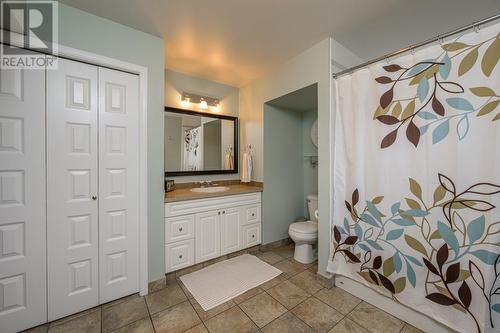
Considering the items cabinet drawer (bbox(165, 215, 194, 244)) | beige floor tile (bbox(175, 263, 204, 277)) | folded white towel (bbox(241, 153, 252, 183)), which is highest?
folded white towel (bbox(241, 153, 252, 183))

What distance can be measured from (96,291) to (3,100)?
4.98 feet

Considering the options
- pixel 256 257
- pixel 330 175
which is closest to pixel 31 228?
pixel 256 257

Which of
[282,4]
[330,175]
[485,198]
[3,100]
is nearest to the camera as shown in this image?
[485,198]

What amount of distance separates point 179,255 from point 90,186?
1.03m

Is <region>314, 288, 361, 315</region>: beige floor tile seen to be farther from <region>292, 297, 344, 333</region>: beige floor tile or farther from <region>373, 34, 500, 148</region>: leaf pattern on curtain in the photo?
<region>373, 34, 500, 148</region>: leaf pattern on curtain

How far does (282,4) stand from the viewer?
1.46 meters

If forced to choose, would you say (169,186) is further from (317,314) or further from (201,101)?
(317,314)

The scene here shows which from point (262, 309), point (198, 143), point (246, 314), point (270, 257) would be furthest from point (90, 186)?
point (270, 257)

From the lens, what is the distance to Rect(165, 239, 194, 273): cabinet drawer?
1.91 metres

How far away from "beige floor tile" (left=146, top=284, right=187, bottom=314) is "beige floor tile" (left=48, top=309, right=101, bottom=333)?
34 centimetres

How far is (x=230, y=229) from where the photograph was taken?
7.68 feet

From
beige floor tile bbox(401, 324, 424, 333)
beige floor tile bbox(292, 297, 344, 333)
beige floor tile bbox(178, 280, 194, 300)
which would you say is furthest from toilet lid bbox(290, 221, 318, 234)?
beige floor tile bbox(178, 280, 194, 300)

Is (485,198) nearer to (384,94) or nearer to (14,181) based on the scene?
(384,94)

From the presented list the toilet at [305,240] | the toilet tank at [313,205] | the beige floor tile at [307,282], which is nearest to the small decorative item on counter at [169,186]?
the toilet at [305,240]
